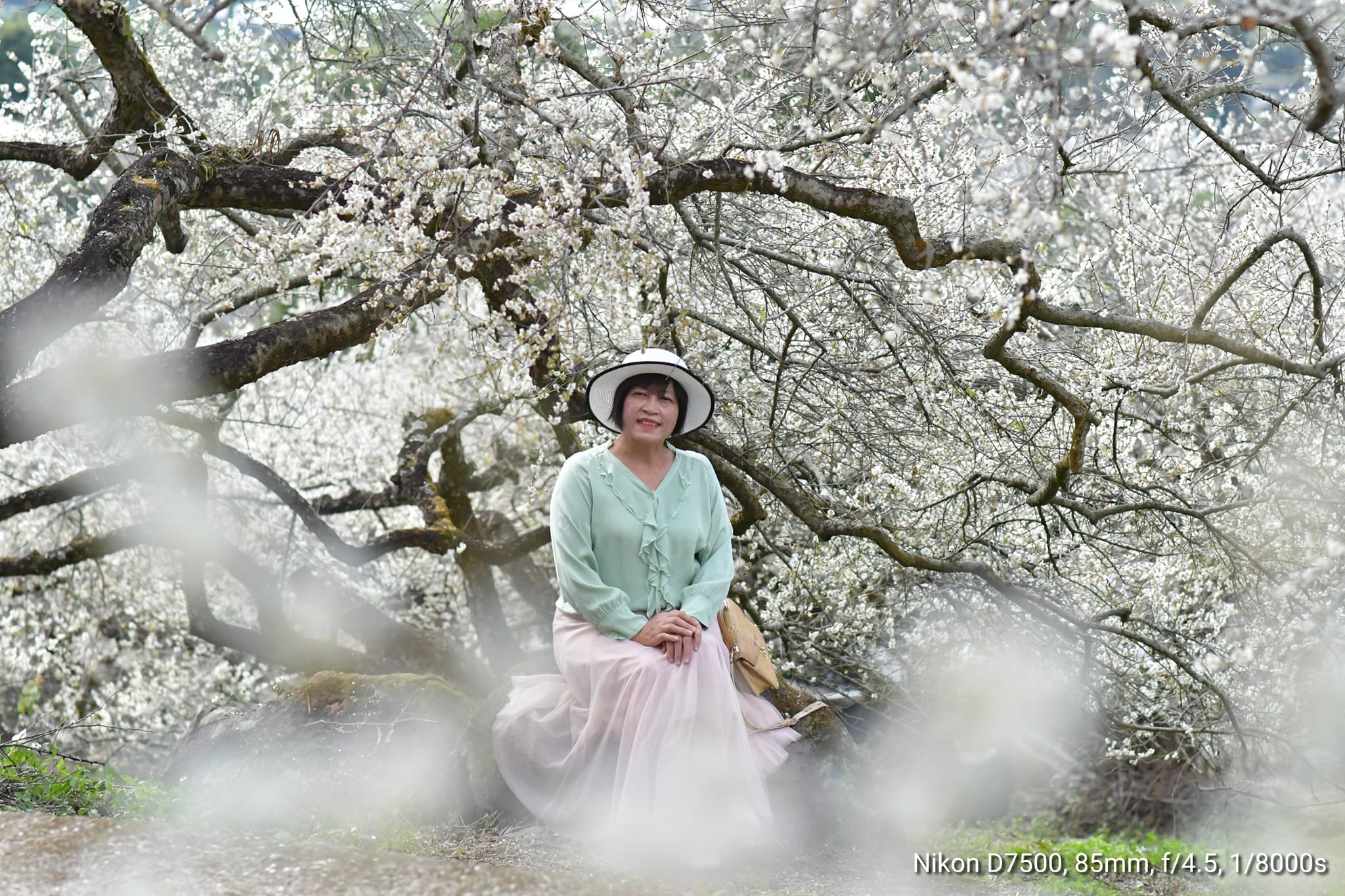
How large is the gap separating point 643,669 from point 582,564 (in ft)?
1.38

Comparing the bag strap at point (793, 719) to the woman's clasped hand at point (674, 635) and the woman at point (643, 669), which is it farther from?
the woman's clasped hand at point (674, 635)

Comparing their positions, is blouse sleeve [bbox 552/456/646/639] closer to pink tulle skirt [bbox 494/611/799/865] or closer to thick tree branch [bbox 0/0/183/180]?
pink tulle skirt [bbox 494/611/799/865]

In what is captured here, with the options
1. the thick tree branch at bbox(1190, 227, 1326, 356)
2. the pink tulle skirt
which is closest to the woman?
the pink tulle skirt

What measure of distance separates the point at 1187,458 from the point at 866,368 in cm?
173

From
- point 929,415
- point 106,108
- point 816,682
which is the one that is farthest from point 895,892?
point 106,108

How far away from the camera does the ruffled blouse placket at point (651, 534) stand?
402 centimetres

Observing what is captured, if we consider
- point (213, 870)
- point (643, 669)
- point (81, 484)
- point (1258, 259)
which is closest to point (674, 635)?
point (643, 669)

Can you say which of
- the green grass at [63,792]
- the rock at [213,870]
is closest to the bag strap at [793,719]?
the rock at [213,870]

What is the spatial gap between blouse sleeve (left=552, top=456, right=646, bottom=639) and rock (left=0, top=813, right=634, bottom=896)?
91 cm

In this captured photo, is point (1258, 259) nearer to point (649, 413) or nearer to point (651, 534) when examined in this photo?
point (649, 413)

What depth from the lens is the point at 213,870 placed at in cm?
312

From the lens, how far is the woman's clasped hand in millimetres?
3816

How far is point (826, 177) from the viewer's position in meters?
4.82

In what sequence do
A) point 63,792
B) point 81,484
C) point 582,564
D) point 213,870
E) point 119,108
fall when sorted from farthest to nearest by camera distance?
point 81,484
point 119,108
point 63,792
point 582,564
point 213,870
